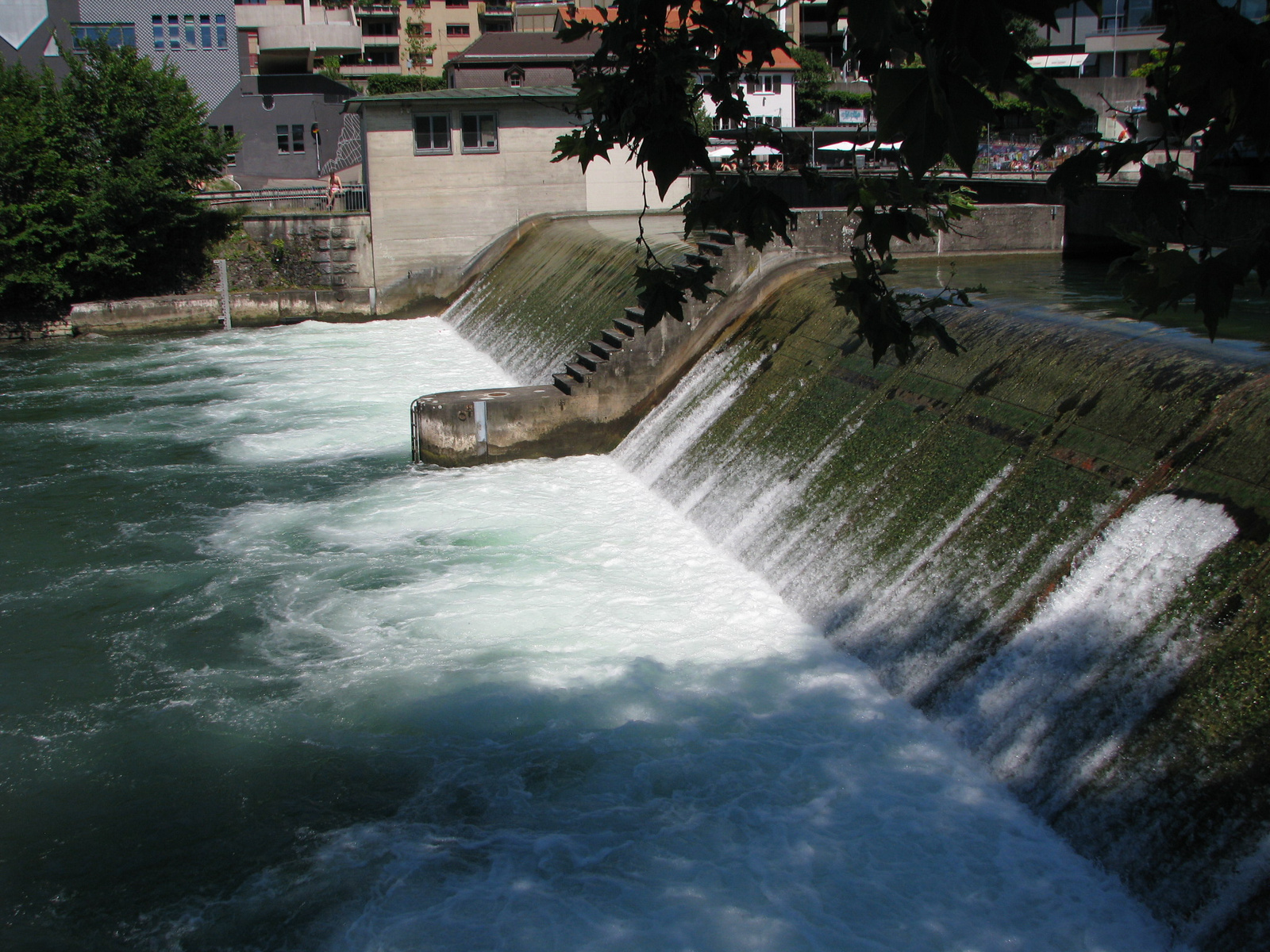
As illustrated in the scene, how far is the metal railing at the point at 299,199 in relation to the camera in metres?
26.7

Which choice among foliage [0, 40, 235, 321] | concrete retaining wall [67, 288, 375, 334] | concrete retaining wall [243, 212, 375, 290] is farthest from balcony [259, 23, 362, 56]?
concrete retaining wall [67, 288, 375, 334]

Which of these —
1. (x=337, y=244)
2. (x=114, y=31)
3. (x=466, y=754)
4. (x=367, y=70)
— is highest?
(x=367, y=70)

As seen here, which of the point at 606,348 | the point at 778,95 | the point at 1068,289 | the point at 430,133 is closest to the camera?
the point at 1068,289

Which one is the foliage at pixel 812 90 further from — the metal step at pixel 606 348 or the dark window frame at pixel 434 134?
→ the metal step at pixel 606 348

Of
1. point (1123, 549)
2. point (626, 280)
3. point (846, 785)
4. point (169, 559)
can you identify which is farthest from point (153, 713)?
point (626, 280)

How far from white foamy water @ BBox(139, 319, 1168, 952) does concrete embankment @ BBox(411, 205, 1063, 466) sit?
Answer: 77.0 inches

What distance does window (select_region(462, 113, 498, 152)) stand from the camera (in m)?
25.2

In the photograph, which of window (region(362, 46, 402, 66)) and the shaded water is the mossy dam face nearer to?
the shaded water

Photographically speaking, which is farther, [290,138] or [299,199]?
[290,138]

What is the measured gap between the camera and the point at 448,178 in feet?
82.6

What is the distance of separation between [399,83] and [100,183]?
4078 centimetres

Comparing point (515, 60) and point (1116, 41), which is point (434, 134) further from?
point (1116, 41)

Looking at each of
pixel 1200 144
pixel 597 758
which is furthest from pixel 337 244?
pixel 1200 144

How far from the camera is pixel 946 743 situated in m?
6.86
